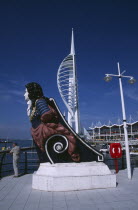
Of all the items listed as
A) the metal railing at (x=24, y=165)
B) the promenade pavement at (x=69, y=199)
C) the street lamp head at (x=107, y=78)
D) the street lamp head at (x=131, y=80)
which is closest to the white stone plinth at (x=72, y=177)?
the promenade pavement at (x=69, y=199)

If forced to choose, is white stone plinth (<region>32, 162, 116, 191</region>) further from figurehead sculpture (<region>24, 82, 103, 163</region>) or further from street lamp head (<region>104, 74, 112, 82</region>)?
street lamp head (<region>104, 74, 112, 82</region>)

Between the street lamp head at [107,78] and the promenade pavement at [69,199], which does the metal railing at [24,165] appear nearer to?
the promenade pavement at [69,199]

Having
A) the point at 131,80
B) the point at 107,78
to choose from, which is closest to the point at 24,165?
the point at 107,78

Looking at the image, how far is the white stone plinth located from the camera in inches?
249

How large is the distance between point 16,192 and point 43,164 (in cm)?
141

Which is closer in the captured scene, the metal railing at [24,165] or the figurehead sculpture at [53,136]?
the figurehead sculpture at [53,136]

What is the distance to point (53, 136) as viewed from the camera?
711 centimetres

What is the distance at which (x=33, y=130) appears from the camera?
24.5 feet

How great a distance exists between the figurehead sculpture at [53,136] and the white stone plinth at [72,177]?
0.28 m

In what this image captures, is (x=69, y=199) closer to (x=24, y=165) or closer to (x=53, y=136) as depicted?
(x=53, y=136)

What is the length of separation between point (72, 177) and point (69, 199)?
107cm

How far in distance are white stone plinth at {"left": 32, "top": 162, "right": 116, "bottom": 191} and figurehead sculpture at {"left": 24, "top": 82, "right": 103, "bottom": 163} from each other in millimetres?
280

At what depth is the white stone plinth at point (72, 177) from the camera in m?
6.34

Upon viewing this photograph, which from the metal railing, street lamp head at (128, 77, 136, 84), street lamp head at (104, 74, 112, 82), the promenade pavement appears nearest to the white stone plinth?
the promenade pavement
